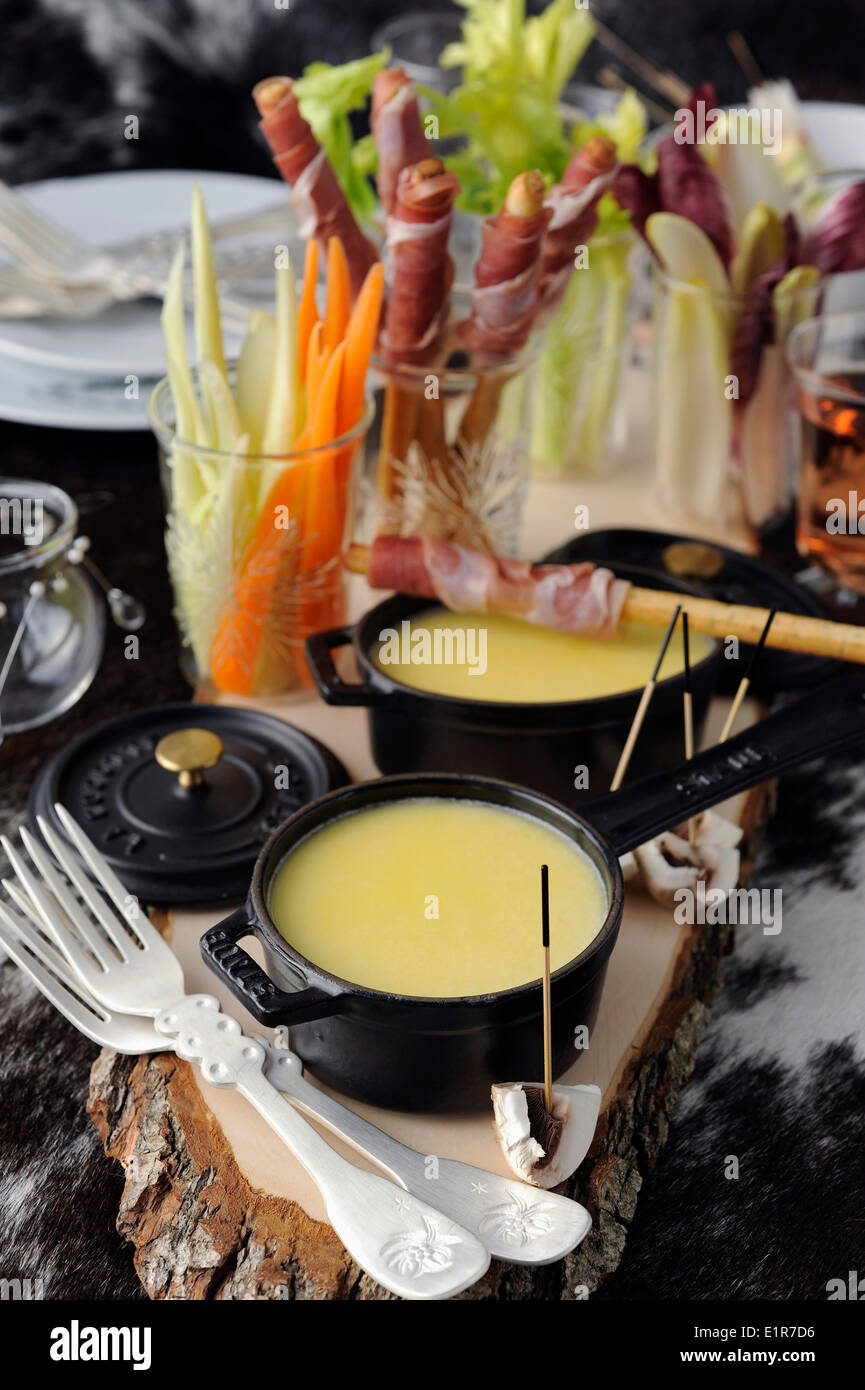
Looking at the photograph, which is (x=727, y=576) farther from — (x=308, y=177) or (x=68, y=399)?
(x=68, y=399)

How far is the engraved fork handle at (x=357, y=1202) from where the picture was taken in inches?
24.4

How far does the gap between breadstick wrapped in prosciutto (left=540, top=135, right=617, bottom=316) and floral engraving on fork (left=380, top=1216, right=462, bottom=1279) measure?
65cm

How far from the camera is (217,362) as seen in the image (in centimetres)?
99

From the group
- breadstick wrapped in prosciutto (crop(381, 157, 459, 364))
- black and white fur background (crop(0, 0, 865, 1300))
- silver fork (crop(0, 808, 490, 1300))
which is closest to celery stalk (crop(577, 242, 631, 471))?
Result: breadstick wrapped in prosciutto (crop(381, 157, 459, 364))

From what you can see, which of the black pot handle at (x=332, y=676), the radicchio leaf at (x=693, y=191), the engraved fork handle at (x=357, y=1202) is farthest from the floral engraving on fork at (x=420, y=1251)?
the radicchio leaf at (x=693, y=191)

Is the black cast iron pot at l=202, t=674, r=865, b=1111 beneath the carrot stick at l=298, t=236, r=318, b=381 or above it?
beneath

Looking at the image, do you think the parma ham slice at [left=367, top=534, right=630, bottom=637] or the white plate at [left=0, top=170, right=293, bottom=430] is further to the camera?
the white plate at [left=0, top=170, right=293, bottom=430]

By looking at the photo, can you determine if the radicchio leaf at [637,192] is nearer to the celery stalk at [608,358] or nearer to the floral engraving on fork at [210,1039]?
the celery stalk at [608,358]

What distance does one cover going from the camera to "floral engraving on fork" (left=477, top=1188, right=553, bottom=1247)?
648 millimetres

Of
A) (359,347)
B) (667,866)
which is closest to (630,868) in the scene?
(667,866)

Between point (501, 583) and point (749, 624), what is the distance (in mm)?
156

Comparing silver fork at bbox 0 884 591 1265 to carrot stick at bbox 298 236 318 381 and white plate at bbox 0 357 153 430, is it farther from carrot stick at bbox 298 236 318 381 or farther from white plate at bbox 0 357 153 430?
white plate at bbox 0 357 153 430

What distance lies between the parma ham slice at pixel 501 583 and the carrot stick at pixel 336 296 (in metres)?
0.14

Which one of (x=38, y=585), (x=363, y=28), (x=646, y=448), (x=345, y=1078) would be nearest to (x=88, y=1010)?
(x=345, y=1078)
